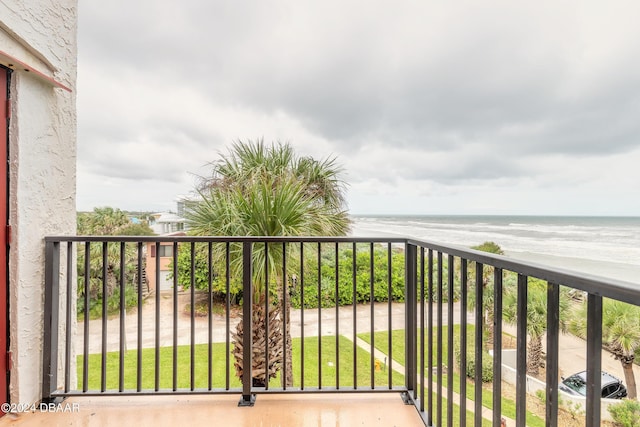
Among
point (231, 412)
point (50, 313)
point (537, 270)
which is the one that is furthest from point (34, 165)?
point (537, 270)

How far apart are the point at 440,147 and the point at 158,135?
591 inches

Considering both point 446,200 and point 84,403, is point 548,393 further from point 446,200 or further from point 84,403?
point 446,200

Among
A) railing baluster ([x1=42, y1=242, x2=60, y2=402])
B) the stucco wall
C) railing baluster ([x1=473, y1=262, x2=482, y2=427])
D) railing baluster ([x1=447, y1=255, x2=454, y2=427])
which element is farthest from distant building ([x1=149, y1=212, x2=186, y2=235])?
railing baluster ([x1=473, y1=262, x2=482, y2=427])

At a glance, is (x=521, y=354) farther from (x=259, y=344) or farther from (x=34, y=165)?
(x=259, y=344)

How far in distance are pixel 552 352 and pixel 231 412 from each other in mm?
1698

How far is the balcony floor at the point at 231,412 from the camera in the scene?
5.63 ft

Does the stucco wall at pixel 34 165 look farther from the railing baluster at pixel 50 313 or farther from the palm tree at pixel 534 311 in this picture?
the palm tree at pixel 534 311

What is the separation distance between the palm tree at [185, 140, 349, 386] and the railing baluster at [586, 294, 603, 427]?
75.8 inches

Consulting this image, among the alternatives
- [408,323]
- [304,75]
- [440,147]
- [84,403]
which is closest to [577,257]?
[440,147]

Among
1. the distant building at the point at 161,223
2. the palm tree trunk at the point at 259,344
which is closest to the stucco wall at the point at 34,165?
the palm tree trunk at the point at 259,344

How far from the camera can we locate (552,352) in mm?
826

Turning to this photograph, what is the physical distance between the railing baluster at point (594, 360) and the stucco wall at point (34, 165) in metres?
2.56

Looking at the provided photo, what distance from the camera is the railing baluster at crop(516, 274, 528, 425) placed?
37.0 inches

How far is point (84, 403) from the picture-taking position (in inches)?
73.9
